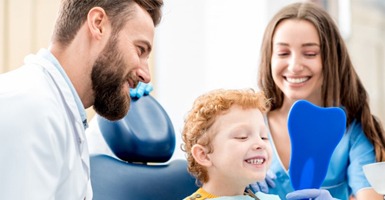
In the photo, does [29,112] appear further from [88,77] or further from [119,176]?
[119,176]

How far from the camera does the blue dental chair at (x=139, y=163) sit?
5.88ft

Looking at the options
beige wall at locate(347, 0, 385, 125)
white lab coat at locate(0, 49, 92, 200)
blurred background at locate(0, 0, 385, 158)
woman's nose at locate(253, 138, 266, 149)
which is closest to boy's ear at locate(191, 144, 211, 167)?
woman's nose at locate(253, 138, 266, 149)

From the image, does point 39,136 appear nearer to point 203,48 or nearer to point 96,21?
point 96,21

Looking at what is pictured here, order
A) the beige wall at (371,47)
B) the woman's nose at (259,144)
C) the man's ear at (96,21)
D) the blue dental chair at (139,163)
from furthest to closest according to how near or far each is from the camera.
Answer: the beige wall at (371,47)
the blue dental chair at (139,163)
the woman's nose at (259,144)
the man's ear at (96,21)

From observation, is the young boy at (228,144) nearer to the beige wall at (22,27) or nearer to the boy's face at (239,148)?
the boy's face at (239,148)

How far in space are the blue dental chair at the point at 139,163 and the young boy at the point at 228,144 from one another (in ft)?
0.47

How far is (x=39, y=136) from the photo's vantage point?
4.02 feet

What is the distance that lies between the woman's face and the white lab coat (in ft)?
2.77

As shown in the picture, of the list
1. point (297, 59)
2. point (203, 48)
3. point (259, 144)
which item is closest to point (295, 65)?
point (297, 59)

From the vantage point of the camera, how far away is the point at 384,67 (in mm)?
4707

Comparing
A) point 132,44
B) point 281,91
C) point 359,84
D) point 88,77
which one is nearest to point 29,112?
point 88,77

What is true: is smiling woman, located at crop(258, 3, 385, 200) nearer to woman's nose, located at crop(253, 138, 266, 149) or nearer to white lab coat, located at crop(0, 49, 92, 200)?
woman's nose, located at crop(253, 138, 266, 149)

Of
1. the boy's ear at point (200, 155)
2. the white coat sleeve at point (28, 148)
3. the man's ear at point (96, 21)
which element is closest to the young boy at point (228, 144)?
the boy's ear at point (200, 155)

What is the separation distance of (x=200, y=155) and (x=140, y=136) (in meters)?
0.22
